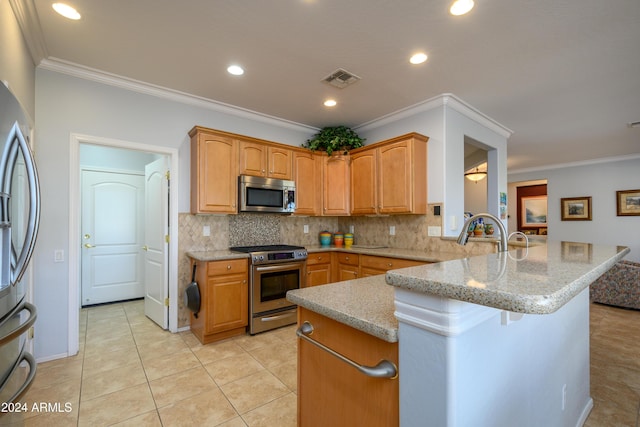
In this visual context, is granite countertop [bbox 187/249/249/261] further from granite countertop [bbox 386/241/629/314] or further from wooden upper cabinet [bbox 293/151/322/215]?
granite countertop [bbox 386/241/629/314]

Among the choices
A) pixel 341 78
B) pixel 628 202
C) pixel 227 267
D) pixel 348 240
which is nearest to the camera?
pixel 341 78

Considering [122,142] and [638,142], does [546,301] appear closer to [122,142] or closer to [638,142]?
[122,142]

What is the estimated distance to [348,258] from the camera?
3885 millimetres

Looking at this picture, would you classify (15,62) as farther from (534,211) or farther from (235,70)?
(534,211)

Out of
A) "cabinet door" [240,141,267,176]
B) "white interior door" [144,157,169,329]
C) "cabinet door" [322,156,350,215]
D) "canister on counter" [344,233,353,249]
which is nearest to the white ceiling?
"cabinet door" [240,141,267,176]

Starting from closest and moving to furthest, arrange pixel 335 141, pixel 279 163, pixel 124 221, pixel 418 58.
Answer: pixel 418 58
pixel 279 163
pixel 335 141
pixel 124 221

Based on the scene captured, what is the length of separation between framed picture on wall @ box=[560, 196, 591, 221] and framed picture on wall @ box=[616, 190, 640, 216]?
47cm

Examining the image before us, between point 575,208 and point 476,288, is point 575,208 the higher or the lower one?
the higher one

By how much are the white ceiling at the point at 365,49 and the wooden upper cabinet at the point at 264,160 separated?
53 centimetres

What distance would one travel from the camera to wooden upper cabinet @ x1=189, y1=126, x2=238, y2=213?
10.6ft

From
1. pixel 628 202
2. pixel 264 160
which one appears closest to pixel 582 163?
pixel 628 202

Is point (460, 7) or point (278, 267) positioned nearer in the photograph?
point (460, 7)

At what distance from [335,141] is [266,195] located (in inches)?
51.5

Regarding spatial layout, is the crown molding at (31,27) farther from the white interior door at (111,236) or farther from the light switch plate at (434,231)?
the light switch plate at (434,231)
